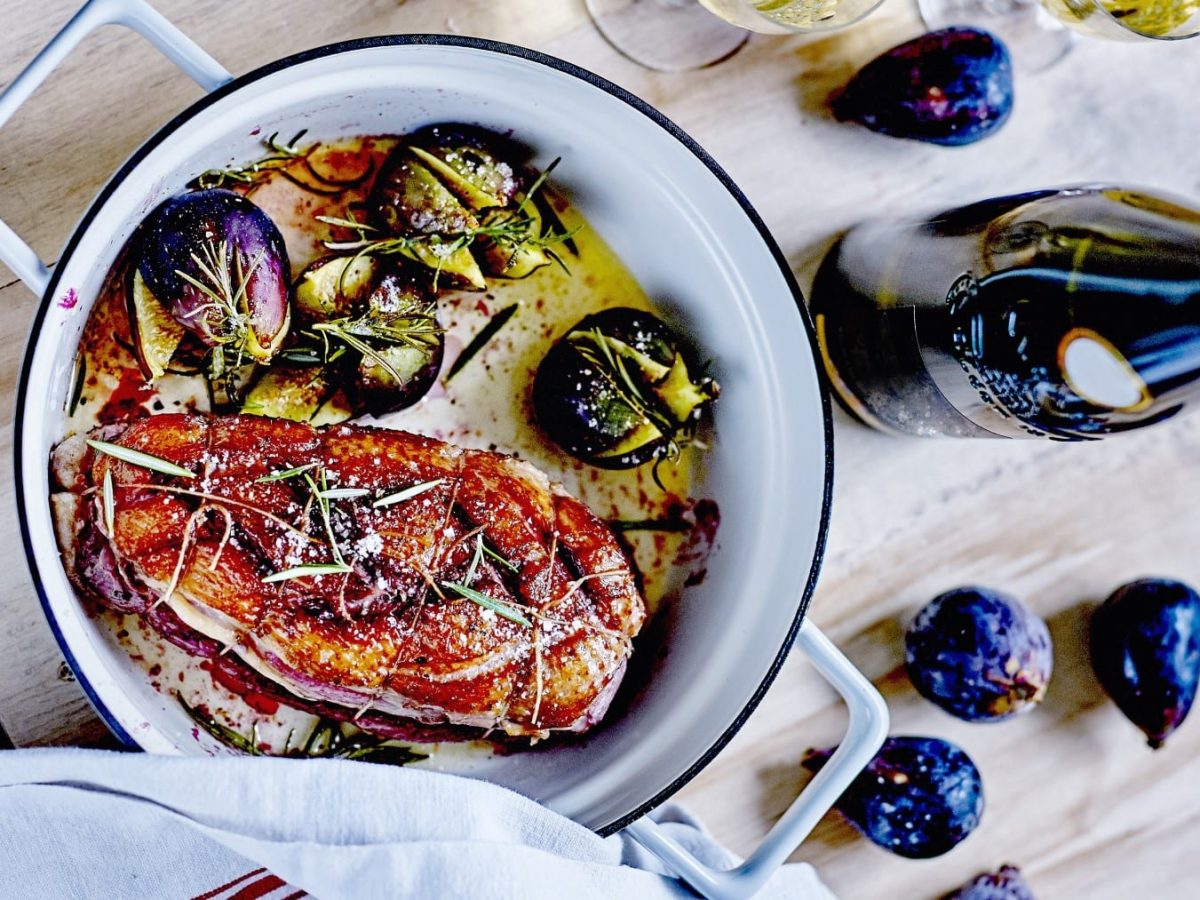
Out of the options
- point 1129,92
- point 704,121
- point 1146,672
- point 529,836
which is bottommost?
point 1146,672

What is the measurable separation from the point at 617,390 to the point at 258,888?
617 mm

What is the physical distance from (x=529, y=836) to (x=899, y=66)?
889mm

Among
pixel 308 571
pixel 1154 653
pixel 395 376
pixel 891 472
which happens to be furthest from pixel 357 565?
pixel 1154 653

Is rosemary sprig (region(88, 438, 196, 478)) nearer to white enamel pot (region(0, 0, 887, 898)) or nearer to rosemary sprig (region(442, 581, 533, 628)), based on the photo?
white enamel pot (region(0, 0, 887, 898))

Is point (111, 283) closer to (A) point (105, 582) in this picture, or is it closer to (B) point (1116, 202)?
(A) point (105, 582)

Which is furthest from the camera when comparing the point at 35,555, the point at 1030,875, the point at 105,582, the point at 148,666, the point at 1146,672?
the point at 1030,875

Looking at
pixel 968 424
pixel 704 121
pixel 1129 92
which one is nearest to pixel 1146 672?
pixel 968 424

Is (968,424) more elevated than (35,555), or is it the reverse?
(35,555)

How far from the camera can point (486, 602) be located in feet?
3.17

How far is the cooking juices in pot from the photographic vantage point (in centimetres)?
101

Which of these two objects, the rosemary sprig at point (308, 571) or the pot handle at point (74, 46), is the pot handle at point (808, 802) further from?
the pot handle at point (74, 46)

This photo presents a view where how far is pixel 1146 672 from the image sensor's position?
1.20 meters

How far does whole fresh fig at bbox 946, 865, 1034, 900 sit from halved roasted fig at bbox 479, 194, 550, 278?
2.96ft

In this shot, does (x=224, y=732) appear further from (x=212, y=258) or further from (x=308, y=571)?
(x=212, y=258)
